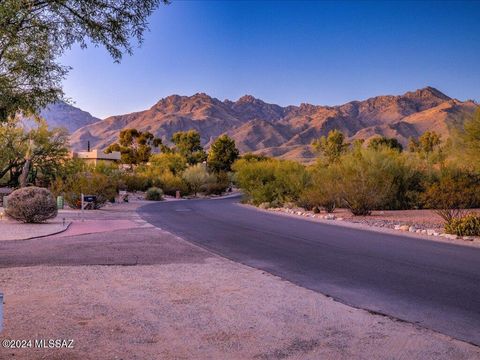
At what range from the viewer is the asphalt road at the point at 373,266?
823cm

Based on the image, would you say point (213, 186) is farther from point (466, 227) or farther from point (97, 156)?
point (466, 227)

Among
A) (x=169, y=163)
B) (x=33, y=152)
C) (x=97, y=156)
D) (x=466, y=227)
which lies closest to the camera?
(x=466, y=227)

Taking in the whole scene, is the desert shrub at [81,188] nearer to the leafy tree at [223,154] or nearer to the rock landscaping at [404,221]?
the rock landscaping at [404,221]

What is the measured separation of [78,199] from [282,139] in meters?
129

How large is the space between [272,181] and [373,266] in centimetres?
3133

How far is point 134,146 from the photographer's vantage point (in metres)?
97.4

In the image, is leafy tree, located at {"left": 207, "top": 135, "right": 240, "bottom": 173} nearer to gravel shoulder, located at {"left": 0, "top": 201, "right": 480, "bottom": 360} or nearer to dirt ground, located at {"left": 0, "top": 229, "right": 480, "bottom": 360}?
gravel shoulder, located at {"left": 0, "top": 201, "right": 480, "bottom": 360}

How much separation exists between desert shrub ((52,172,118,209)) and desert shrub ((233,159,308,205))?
11964mm

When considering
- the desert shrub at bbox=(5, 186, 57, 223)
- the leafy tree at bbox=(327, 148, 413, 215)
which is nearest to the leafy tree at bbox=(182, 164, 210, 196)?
the leafy tree at bbox=(327, 148, 413, 215)

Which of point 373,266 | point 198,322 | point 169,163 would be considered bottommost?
point 373,266

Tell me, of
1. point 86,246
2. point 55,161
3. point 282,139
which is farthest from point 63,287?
point 282,139

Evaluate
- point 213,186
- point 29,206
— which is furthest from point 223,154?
point 29,206

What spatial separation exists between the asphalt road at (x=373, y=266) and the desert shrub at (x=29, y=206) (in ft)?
19.3

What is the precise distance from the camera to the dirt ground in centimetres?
600
